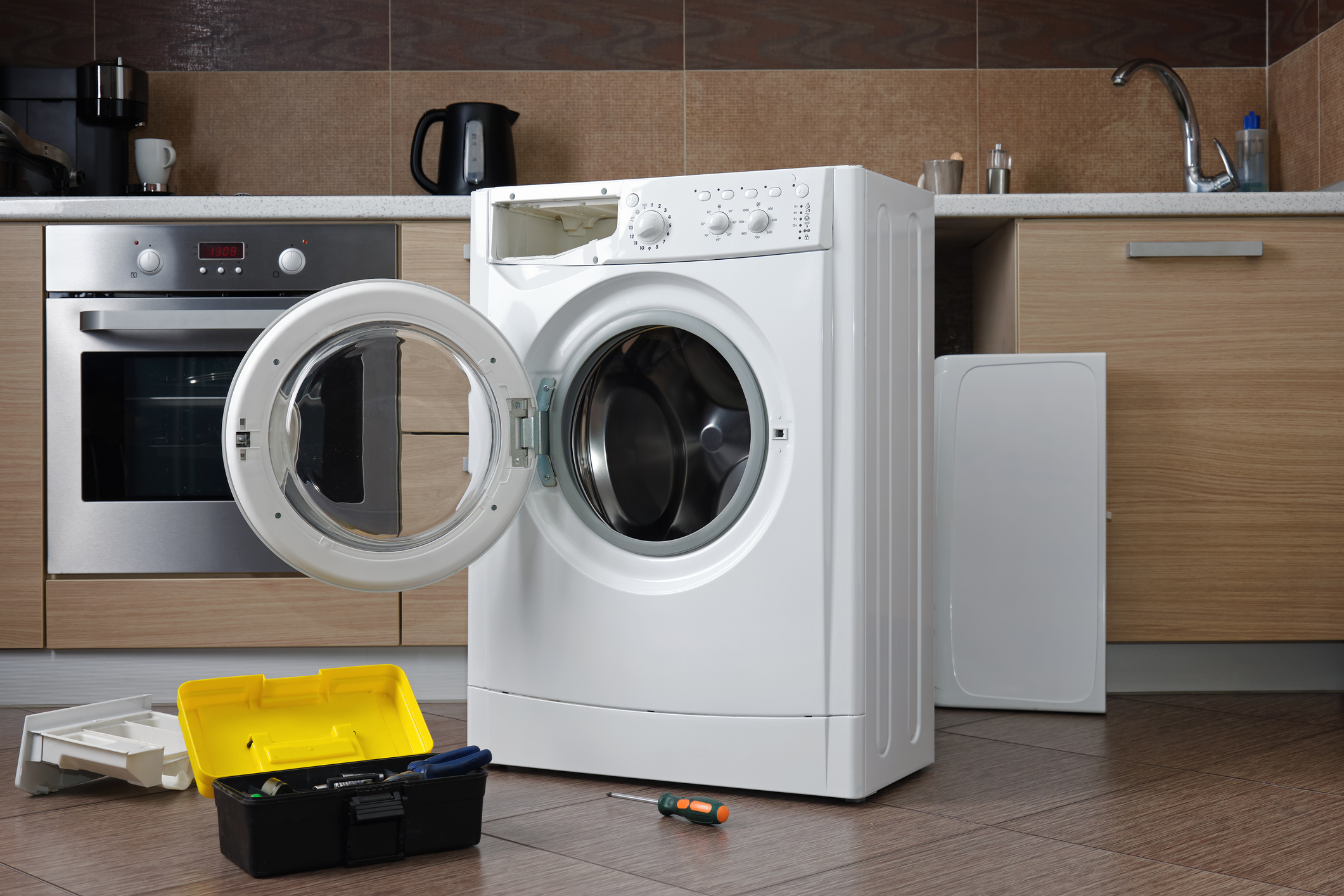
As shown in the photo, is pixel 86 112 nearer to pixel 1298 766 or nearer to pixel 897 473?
pixel 897 473

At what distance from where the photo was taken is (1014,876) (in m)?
1.18

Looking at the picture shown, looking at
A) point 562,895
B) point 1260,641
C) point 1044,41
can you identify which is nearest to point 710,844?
point 562,895

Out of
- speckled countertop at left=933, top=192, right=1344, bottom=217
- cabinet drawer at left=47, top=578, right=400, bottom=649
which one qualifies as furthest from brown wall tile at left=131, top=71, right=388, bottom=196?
speckled countertop at left=933, top=192, right=1344, bottom=217

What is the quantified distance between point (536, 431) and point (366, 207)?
729 mm

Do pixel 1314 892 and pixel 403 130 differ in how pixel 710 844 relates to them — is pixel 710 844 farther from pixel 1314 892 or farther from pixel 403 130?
pixel 403 130

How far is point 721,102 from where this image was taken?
2.65m

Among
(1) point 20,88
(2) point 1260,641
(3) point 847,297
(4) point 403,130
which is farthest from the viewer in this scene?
(4) point 403,130

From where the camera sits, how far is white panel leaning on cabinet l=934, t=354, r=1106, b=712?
6.51ft

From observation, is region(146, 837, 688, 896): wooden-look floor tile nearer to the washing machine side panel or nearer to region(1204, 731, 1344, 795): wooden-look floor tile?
the washing machine side panel

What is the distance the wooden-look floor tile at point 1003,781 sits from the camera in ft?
4.72

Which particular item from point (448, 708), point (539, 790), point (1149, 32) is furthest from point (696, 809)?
point (1149, 32)

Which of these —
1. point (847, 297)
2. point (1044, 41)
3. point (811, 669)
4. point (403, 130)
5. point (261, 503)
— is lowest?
point (811, 669)

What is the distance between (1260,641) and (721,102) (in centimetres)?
157

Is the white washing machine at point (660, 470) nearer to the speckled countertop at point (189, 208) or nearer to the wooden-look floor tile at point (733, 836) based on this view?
the wooden-look floor tile at point (733, 836)
